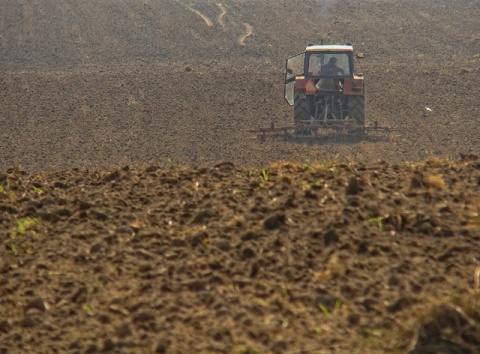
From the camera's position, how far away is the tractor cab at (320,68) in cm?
1698

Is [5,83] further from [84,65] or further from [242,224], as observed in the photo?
[242,224]

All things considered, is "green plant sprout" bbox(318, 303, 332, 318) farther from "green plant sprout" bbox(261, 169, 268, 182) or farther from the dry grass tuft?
"green plant sprout" bbox(261, 169, 268, 182)

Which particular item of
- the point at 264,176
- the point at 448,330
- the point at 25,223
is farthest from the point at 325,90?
the point at 448,330

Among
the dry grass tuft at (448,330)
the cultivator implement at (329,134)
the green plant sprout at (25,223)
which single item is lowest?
the dry grass tuft at (448,330)

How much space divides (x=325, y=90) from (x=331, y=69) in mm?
520

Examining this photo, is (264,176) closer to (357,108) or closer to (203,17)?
(357,108)

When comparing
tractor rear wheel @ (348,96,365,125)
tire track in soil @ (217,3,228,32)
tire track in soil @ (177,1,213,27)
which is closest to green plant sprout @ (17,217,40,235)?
tractor rear wheel @ (348,96,365,125)

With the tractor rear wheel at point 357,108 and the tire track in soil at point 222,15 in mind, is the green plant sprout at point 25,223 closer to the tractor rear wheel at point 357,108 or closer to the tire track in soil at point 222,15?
A: the tractor rear wheel at point 357,108

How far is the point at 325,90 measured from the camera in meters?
17.1

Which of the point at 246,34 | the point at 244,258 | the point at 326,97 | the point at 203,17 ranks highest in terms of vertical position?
the point at 203,17

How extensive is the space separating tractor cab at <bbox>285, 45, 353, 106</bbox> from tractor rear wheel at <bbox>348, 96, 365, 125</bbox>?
0.42m

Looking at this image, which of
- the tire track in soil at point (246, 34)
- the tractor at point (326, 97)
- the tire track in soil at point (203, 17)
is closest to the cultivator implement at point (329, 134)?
the tractor at point (326, 97)

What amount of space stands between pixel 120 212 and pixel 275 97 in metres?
15.6

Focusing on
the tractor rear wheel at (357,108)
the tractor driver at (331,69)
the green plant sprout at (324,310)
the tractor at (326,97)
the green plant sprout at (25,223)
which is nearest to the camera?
the green plant sprout at (324,310)
